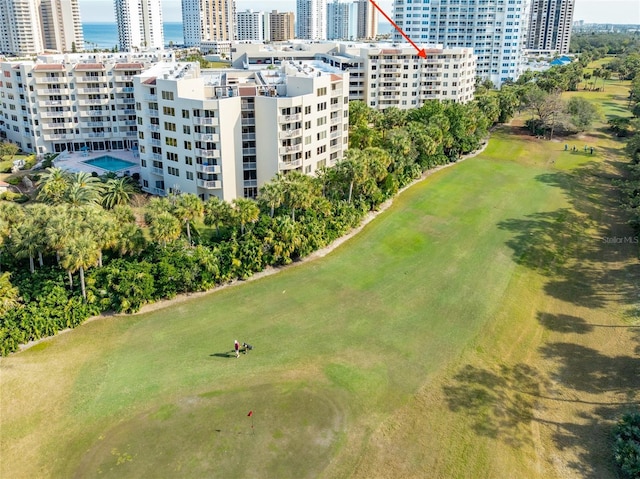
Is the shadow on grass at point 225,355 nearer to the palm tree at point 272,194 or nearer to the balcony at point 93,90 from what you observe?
the palm tree at point 272,194

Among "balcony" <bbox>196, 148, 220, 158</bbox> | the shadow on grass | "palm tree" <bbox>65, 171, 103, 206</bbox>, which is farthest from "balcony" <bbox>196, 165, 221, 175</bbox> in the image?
the shadow on grass

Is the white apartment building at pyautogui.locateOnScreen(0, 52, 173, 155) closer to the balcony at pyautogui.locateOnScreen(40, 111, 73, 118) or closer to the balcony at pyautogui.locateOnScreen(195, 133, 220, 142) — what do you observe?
the balcony at pyautogui.locateOnScreen(40, 111, 73, 118)

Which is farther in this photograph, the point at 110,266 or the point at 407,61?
the point at 407,61

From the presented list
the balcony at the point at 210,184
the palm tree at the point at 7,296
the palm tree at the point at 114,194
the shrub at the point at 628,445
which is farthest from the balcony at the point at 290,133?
the shrub at the point at 628,445

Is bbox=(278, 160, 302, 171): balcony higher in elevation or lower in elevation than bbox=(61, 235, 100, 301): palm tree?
higher

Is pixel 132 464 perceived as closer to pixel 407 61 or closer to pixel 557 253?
pixel 557 253

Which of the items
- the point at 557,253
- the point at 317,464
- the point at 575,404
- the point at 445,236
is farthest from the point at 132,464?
the point at 557,253

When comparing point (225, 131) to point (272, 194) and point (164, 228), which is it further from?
point (164, 228)
